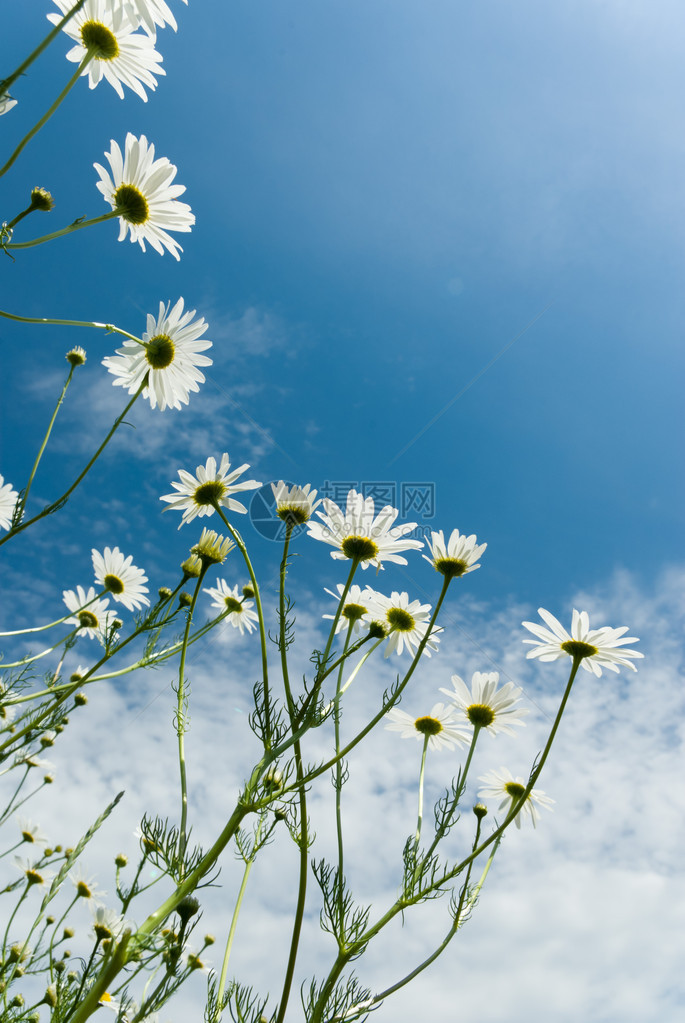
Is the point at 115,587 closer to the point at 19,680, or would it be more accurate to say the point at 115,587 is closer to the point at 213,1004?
the point at 19,680

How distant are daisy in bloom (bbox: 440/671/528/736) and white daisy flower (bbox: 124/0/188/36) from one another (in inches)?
89.4

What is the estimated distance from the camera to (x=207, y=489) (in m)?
2.14

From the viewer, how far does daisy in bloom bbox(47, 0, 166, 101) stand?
1699mm

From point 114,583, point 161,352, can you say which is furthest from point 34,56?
point 114,583

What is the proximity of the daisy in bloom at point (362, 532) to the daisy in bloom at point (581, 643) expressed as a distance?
66cm

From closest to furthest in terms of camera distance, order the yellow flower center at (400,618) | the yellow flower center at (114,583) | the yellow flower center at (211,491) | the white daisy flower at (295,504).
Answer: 1. the white daisy flower at (295,504)
2. the yellow flower center at (211,491)
3. the yellow flower center at (400,618)
4. the yellow flower center at (114,583)

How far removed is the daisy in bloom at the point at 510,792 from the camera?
9.07ft

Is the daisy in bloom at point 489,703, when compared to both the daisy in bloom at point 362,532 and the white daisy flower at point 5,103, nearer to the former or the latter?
the daisy in bloom at point 362,532

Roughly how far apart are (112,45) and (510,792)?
121 inches

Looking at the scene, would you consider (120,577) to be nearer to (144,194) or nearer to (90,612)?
(90,612)

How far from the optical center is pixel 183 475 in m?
2.17

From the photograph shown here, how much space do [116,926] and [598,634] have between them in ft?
6.75

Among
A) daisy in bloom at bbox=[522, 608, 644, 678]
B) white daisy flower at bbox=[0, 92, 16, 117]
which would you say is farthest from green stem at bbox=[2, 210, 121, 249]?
daisy in bloom at bbox=[522, 608, 644, 678]

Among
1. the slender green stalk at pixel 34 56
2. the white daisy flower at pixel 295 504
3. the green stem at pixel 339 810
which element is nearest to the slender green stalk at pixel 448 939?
the green stem at pixel 339 810
